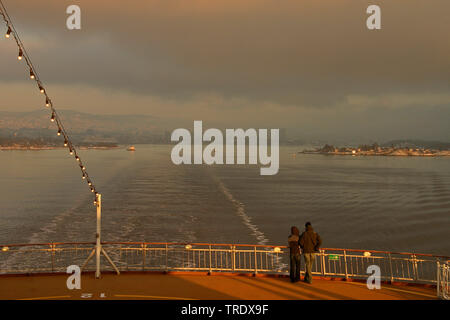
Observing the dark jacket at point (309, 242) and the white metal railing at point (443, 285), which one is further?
the dark jacket at point (309, 242)

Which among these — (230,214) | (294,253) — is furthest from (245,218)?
(294,253)

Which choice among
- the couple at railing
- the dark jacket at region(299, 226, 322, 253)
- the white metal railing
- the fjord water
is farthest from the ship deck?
the fjord water

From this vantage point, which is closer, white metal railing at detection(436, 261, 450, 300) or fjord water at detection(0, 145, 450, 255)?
white metal railing at detection(436, 261, 450, 300)

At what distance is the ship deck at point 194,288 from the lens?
9.54 meters

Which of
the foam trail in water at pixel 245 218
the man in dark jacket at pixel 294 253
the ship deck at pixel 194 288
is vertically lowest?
the foam trail in water at pixel 245 218

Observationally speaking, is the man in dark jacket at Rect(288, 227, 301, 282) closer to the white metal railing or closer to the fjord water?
the white metal railing

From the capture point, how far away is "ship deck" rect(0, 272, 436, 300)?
9.54 metres

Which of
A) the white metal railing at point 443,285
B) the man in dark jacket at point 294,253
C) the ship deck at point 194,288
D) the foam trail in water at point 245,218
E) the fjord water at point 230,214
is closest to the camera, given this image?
the white metal railing at point 443,285

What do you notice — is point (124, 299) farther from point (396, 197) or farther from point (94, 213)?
point (396, 197)

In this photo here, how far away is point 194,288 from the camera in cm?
1021

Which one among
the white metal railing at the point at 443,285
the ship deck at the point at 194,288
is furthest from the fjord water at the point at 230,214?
the white metal railing at the point at 443,285

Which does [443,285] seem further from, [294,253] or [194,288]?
[194,288]

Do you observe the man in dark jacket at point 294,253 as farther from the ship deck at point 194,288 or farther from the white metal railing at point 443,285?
the white metal railing at point 443,285
